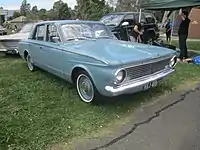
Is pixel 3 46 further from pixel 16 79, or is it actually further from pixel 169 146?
pixel 169 146

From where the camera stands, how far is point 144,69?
16.9 feet

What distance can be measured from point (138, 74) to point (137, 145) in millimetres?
1502

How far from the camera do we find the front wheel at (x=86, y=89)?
5223 millimetres

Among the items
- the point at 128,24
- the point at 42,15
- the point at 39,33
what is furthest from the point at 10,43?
the point at 42,15

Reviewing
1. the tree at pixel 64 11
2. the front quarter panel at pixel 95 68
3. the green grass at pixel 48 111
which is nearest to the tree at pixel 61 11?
the tree at pixel 64 11

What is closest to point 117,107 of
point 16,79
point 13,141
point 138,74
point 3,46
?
point 138,74

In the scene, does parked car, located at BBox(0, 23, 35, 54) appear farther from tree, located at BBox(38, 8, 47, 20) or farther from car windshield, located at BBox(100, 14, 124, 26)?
tree, located at BBox(38, 8, 47, 20)

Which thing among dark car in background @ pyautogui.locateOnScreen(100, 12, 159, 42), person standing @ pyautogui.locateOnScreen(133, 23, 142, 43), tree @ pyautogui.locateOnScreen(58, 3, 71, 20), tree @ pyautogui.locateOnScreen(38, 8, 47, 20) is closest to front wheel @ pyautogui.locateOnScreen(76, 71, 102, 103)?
person standing @ pyautogui.locateOnScreen(133, 23, 142, 43)

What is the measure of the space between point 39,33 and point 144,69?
3526 millimetres

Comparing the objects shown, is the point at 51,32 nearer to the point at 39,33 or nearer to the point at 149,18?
the point at 39,33

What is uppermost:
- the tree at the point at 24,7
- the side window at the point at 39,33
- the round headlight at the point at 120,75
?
the tree at the point at 24,7

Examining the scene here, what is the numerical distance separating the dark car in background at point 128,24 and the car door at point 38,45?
5420 mm

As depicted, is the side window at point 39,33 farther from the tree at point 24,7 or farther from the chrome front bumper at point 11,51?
the tree at point 24,7

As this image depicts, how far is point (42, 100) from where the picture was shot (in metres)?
5.71
